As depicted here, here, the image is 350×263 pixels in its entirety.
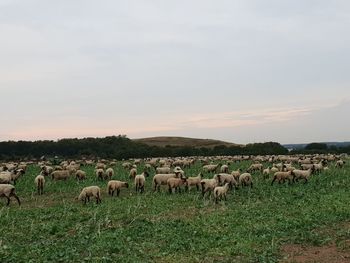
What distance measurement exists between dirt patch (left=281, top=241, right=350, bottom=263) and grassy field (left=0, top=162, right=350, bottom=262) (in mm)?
289

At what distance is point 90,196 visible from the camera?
24.8 m

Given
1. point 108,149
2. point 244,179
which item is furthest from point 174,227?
point 108,149

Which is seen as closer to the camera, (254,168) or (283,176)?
(283,176)

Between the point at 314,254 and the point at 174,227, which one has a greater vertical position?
the point at 174,227

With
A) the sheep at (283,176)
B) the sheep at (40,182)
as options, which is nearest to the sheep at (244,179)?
the sheep at (283,176)

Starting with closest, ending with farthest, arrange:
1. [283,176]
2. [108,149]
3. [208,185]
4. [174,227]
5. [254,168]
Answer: [174,227] → [208,185] → [283,176] → [254,168] → [108,149]

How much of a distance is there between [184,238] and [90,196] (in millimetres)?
10596

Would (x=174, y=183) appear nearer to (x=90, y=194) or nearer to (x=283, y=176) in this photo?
(x=90, y=194)

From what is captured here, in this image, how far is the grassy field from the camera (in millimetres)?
13453

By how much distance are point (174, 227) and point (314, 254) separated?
541cm

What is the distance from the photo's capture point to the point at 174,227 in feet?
56.1

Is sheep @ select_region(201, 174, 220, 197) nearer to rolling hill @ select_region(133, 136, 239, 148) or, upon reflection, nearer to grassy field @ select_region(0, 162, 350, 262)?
grassy field @ select_region(0, 162, 350, 262)

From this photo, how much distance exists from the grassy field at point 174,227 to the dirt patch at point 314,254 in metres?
0.29

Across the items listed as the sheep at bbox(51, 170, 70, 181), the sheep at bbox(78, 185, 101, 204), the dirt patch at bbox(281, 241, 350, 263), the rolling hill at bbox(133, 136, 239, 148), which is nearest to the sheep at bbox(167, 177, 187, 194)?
the sheep at bbox(78, 185, 101, 204)
